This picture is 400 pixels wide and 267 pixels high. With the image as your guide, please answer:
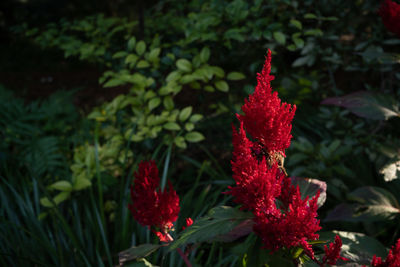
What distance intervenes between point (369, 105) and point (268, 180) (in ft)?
3.18

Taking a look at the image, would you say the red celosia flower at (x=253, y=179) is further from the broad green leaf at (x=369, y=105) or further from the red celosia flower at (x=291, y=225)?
the broad green leaf at (x=369, y=105)

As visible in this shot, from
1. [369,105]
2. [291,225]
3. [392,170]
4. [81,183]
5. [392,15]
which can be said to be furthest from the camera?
[81,183]

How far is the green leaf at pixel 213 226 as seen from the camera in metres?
0.83

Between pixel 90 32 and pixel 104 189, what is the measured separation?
4.11ft

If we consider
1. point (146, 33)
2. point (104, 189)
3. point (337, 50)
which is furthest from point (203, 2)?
point (104, 189)

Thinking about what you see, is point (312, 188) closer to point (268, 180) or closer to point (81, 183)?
point (268, 180)

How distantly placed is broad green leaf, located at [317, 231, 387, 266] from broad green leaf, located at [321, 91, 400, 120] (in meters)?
0.56

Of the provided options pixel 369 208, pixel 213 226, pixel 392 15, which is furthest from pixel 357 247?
pixel 392 15

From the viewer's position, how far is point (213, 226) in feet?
2.78

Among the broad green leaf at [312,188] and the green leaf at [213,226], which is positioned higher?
the green leaf at [213,226]

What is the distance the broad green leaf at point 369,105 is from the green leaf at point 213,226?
83cm

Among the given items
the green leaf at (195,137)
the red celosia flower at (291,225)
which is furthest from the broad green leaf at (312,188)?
the green leaf at (195,137)

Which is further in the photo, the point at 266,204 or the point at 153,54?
the point at 153,54

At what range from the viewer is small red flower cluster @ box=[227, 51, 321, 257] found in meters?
0.75
